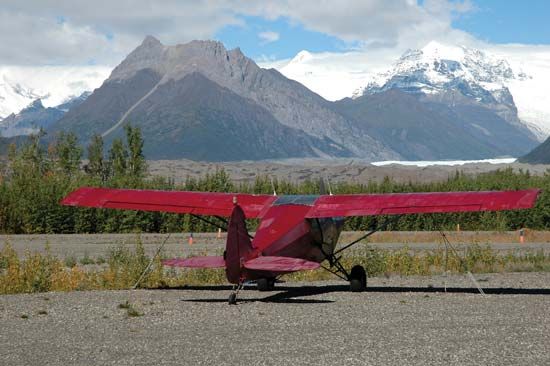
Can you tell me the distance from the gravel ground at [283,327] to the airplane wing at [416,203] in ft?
6.97

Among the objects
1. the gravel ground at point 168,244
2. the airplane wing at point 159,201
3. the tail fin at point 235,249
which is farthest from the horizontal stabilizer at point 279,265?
the gravel ground at point 168,244

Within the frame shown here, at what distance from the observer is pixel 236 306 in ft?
67.7

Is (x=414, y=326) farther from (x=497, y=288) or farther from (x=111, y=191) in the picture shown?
(x=111, y=191)

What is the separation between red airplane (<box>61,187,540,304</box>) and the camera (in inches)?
808

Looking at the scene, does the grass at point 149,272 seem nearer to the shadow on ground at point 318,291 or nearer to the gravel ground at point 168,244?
the shadow on ground at point 318,291

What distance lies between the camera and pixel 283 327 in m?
17.3

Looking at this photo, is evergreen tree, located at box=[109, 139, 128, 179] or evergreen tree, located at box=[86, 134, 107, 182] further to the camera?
evergreen tree, located at box=[86, 134, 107, 182]

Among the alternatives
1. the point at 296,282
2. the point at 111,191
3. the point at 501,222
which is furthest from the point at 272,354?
the point at 501,222

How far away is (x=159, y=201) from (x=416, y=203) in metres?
6.91

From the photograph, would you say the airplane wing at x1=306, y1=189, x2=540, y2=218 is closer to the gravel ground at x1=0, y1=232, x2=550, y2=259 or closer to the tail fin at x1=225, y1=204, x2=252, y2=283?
the tail fin at x1=225, y1=204, x2=252, y2=283

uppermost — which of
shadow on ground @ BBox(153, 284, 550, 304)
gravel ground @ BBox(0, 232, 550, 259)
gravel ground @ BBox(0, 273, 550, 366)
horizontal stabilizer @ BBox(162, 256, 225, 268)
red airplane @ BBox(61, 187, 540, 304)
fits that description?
red airplane @ BBox(61, 187, 540, 304)

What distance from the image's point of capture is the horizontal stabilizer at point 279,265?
1994 centimetres

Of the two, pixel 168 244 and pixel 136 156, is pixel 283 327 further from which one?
pixel 136 156

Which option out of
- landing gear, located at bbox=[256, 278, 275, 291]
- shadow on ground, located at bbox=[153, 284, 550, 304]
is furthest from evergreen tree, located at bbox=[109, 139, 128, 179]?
landing gear, located at bbox=[256, 278, 275, 291]
